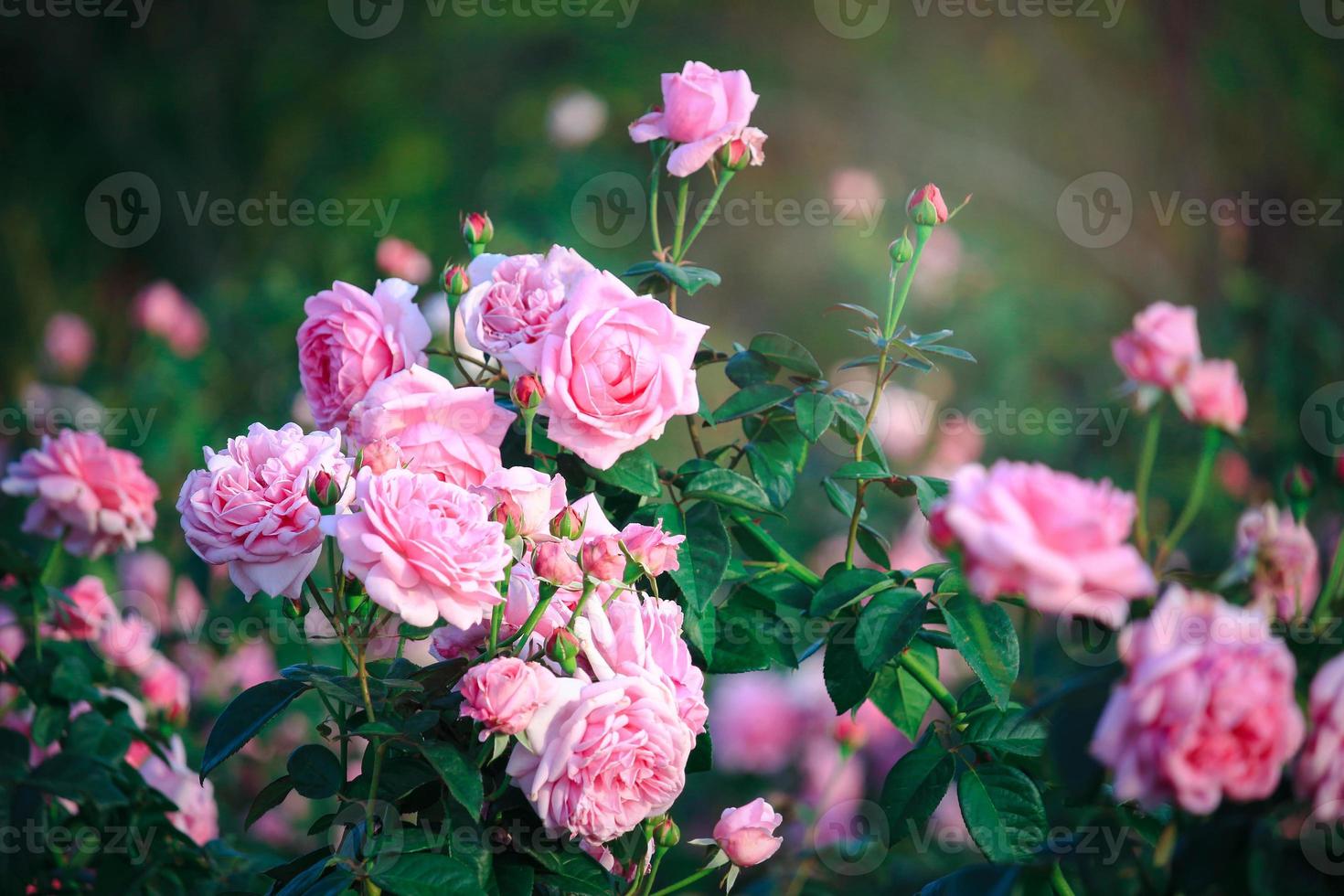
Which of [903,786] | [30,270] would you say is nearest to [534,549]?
[903,786]

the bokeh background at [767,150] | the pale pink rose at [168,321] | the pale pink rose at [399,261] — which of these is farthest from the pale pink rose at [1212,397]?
the bokeh background at [767,150]

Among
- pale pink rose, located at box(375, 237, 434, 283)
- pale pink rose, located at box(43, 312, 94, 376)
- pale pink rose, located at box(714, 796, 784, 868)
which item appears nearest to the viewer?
pale pink rose, located at box(714, 796, 784, 868)

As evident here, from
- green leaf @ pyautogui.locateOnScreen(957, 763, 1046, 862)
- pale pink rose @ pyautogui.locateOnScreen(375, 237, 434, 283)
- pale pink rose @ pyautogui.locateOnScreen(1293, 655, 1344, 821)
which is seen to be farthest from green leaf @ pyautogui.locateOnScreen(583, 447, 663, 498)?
pale pink rose @ pyautogui.locateOnScreen(375, 237, 434, 283)

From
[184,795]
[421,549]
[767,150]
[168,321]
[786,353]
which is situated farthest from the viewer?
[767,150]

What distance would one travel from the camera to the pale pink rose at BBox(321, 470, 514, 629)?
485 mm

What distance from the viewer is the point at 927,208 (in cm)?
72

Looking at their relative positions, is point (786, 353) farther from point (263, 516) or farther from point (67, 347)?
point (67, 347)

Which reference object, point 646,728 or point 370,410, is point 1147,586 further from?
point 370,410

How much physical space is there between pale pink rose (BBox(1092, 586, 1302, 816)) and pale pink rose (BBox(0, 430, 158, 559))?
818 mm

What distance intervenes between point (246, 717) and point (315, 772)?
44 millimetres

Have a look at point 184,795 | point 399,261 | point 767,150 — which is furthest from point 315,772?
point 767,150

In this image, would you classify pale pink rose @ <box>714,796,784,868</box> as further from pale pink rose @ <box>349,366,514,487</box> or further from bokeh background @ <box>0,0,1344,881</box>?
bokeh background @ <box>0,0,1344,881</box>

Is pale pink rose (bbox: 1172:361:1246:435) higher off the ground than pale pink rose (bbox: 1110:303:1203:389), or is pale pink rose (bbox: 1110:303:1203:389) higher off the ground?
pale pink rose (bbox: 1110:303:1203:389)

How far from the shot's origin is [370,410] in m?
0.59
